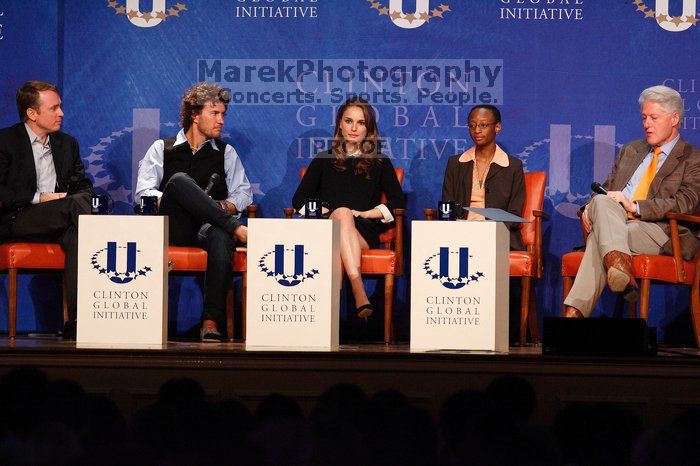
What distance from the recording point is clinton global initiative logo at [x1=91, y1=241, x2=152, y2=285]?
13.8 ft

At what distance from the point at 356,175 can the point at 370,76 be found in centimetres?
74

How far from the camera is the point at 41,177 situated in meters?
5.42

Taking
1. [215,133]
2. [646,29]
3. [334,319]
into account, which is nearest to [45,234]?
[215,133]

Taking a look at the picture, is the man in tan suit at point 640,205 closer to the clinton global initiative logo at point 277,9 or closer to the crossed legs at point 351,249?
the crossed legs at point 351,249

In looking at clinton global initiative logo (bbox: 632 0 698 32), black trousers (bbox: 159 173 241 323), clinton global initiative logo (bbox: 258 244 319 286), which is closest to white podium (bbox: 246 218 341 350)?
clinton global initiative logo (bbox: 258 244 319 286)

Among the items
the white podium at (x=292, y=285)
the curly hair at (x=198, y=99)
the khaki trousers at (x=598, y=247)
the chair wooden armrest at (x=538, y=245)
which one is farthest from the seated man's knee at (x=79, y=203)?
the khaki trousers at (x=598, y=247)

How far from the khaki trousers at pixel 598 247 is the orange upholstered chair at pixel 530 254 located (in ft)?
1.40

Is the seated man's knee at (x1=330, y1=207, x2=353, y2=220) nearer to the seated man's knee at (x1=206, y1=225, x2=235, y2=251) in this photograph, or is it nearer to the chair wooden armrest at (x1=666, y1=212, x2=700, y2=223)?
the seated man's knee at (x1=206, y1=225, x2=235, y2=251)

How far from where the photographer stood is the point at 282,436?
2.15m

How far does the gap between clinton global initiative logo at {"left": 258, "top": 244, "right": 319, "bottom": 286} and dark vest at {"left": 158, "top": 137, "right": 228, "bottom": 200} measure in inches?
56.7

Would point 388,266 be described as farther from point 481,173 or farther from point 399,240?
point 481,173

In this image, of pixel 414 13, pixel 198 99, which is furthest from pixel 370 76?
pixel 198 99

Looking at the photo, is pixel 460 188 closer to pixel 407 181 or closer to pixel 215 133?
pixel 407 181

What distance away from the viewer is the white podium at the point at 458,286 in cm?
409
